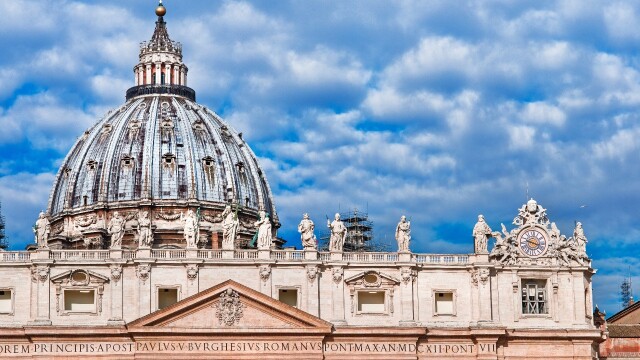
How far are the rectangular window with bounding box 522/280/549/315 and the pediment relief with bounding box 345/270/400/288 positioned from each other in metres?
10.1

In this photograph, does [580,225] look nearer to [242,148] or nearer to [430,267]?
[430,267]

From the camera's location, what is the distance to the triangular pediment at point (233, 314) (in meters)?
115

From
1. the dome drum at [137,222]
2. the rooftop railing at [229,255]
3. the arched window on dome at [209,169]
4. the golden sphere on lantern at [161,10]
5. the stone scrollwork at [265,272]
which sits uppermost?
the golden sphere on lantern at [161,10]

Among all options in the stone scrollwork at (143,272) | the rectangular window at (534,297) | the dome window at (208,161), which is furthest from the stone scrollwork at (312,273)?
the dome window at (208,161)

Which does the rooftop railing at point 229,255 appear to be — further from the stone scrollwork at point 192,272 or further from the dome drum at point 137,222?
the dome drum at point 137,222

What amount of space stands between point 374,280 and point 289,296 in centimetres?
643

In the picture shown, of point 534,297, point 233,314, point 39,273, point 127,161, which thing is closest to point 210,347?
point 233,314

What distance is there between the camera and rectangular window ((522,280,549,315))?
121062 mm

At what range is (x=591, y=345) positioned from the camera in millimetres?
120375

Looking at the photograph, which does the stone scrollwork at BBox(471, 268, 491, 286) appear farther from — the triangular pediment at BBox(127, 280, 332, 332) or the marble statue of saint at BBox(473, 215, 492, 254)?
the triangular pediment at BBox(127, 280, 332, 332)

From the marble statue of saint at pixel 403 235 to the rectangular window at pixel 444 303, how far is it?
4.25 meters

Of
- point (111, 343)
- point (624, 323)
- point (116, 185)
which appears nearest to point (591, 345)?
point (624, 323)

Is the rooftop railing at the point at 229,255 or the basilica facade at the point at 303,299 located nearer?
the basilica facade at the point at 303,299

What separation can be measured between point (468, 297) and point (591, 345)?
9.99 m
